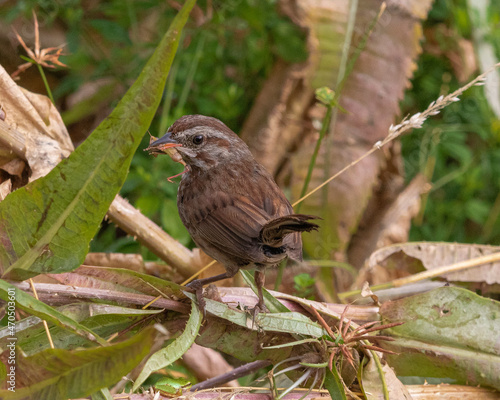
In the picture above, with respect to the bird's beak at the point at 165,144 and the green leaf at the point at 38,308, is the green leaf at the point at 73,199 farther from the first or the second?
the bird's beak at the point at 165,144

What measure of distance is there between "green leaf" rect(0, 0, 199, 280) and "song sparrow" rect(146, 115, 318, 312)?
19.5 inches

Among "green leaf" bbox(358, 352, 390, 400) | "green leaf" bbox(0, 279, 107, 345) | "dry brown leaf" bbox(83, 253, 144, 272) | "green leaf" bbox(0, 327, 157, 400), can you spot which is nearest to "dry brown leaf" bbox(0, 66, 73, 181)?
"dry brown leaf" bbox(83, 253, 144, 272)

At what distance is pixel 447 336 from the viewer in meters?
2.34

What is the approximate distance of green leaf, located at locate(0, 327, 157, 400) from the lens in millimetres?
1480

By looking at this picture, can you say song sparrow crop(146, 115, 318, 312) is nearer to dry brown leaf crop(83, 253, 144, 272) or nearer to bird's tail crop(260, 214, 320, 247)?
bird's tail crop(260, 214, 320, 247)

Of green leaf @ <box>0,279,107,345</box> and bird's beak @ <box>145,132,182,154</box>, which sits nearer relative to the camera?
green leaf @ <box>0,279,107,345</box>

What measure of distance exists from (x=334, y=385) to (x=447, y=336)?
633mm

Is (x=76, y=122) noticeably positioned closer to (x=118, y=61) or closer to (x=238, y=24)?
(x=118, y=61)

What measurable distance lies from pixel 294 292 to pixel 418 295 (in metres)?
0.86

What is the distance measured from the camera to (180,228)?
11.1 feet

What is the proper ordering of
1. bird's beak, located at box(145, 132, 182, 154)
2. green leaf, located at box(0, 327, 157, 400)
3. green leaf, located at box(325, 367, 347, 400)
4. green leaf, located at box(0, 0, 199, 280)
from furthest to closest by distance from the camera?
bird's beak, located at box(145, 132, 182, 154), green leaf, located at box(325, 367, 347, 400), green leaf, located at box(0, 0, 199, 280), green leaf, located at box(0, 327, 157, 400)

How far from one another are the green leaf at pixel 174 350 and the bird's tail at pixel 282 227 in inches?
13.8

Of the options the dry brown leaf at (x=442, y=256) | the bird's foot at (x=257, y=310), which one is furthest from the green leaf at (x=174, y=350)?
the dry brown leaf at (x=442, y=256)

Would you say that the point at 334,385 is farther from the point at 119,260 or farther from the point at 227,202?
the point at 119,260
